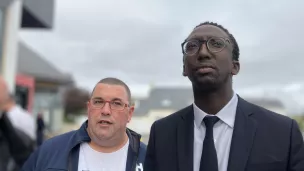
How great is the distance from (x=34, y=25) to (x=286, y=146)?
15871mm

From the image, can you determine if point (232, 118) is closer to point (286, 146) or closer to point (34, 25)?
point (286, 146)

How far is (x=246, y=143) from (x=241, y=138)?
0.03m

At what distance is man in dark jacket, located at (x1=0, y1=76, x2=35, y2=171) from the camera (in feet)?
9.07

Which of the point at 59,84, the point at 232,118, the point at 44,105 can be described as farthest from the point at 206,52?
the point at 59,84

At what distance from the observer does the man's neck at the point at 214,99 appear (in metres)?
1.61

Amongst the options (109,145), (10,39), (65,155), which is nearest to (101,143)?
(109,145)

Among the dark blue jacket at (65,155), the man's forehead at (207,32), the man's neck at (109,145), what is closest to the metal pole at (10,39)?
the dark blue jacket at (65,155)

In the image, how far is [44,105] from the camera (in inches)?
933

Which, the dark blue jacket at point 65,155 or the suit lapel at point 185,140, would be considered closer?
the suit lapel at point 185,140

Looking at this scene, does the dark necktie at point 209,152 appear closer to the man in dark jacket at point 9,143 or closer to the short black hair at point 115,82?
the short black hair at point 115,82

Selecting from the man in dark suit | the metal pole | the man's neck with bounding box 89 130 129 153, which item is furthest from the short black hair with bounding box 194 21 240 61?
the metal pole

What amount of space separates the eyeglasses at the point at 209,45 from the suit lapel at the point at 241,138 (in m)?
0.29

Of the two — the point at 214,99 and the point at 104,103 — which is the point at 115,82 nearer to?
the point at 104,103

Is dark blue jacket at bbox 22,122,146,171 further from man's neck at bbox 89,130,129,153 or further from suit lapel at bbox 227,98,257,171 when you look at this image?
suit lapel at bbox 227,98,257,171
